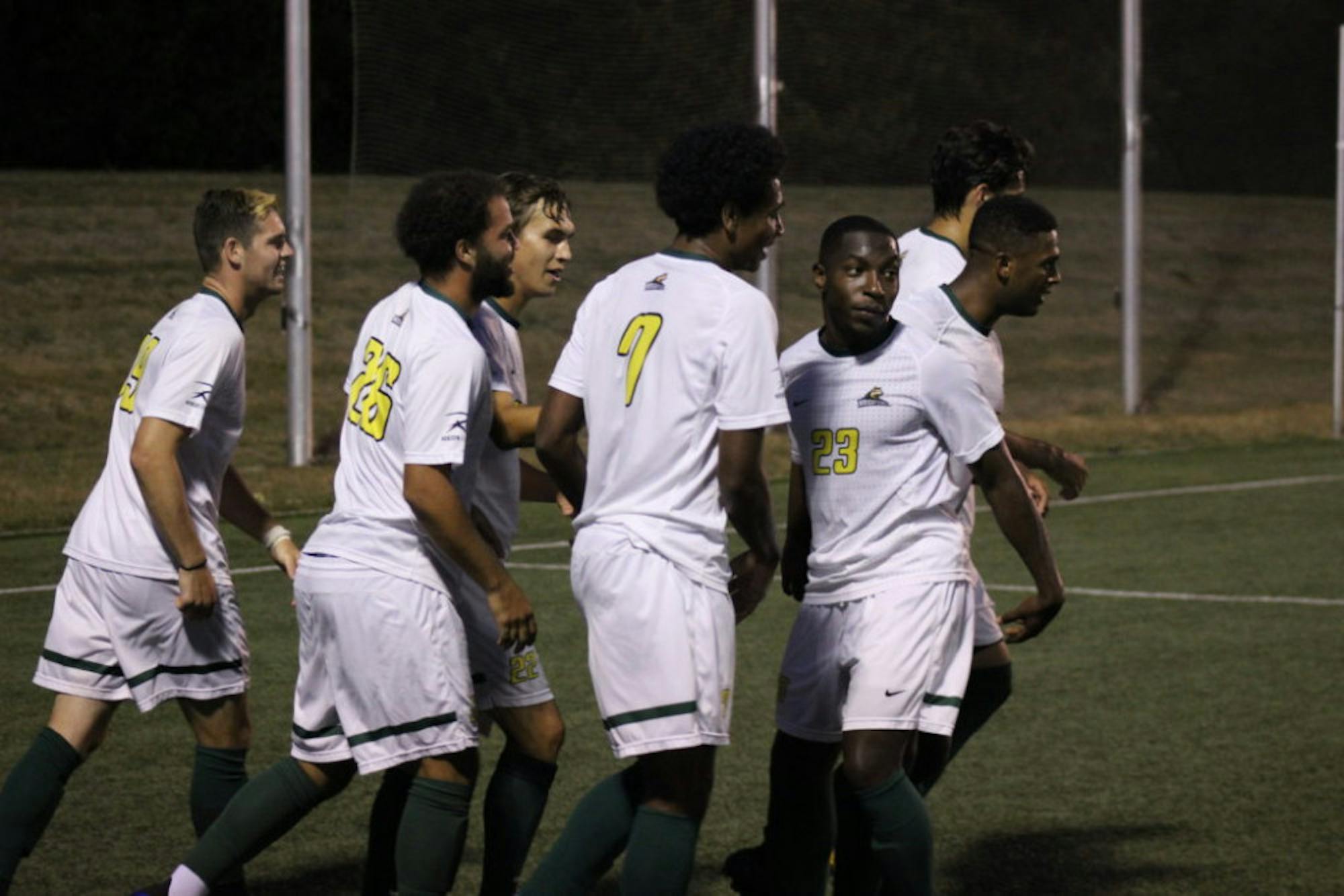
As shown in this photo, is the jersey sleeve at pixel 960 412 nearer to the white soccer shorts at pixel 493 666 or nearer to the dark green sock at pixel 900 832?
the dark green sock at pixel 900 832

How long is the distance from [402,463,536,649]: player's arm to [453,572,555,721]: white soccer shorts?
0.43 m

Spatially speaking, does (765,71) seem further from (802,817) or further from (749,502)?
(749,502)

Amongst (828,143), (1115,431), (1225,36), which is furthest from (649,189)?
(1225,36)

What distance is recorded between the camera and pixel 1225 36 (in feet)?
94.8

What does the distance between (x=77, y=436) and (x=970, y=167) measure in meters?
12.7

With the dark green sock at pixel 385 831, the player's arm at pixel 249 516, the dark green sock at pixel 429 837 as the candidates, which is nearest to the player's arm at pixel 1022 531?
the dark green sock at pixel 429 837

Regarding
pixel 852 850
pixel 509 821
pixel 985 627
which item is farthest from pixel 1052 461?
pixel 509 821

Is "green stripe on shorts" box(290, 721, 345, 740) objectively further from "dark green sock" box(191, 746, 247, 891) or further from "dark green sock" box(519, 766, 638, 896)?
"dark green sock" box(519, 766, 638, 896)

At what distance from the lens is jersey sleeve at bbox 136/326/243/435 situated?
195 inches

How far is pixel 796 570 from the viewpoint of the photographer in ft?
16.4

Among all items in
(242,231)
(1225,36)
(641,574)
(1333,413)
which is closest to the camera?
(641,574)

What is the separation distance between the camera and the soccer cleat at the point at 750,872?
16.3 feet

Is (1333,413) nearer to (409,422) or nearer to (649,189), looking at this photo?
(649,189)

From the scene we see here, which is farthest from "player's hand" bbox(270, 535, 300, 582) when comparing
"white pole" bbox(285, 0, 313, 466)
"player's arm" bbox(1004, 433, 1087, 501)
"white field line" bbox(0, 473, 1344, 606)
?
"white pole" bbox(285, 0, 313, 466)
